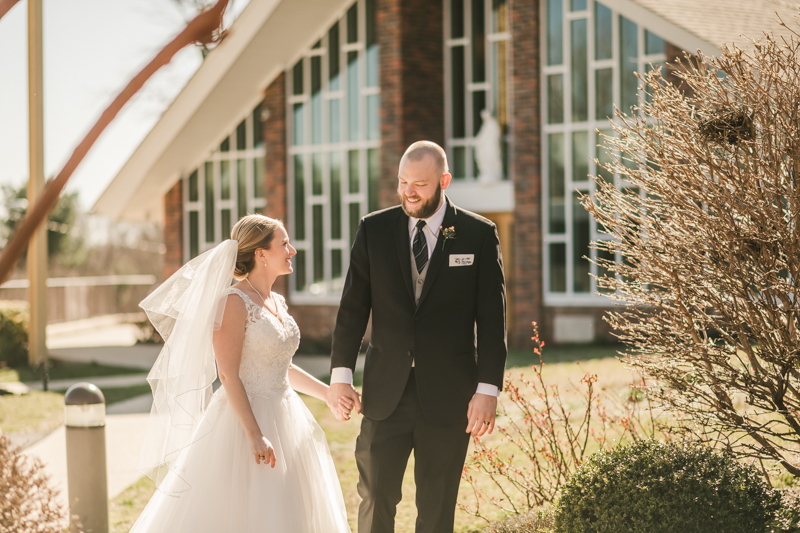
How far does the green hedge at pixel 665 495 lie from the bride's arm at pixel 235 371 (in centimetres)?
158

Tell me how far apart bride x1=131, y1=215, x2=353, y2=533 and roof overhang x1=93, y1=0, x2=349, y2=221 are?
488 inches

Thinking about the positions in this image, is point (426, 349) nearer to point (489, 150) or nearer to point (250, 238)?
point (250, 238)

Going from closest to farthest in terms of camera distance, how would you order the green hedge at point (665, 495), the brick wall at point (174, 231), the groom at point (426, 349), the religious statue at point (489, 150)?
1. the green hedge at point (665, 495)
2. the groom at point (426, 349)
3. the religious statue at point (489, 150)
4. the brick wall at point (174, 231)

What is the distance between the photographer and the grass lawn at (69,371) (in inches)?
560

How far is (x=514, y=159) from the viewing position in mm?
15531

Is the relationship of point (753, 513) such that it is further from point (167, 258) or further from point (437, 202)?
point (167, 258)

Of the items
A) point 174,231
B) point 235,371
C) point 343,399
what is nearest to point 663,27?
point 343,399

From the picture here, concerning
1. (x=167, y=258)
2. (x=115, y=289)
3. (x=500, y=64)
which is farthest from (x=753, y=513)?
(x=115, y=289)

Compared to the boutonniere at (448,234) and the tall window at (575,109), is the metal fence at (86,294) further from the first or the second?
the boutonniere at (448,234)

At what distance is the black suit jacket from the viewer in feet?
12.3

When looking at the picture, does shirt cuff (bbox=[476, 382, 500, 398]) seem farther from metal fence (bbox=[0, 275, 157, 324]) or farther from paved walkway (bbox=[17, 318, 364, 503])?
metal fence (bbox=[0, 275, 157, 324])

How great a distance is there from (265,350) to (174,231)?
16.0 m

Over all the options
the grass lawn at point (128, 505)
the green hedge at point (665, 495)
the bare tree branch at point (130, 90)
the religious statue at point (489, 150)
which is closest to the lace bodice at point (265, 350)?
the green hedge at point (665, 495)

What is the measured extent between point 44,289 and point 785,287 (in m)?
14.0
